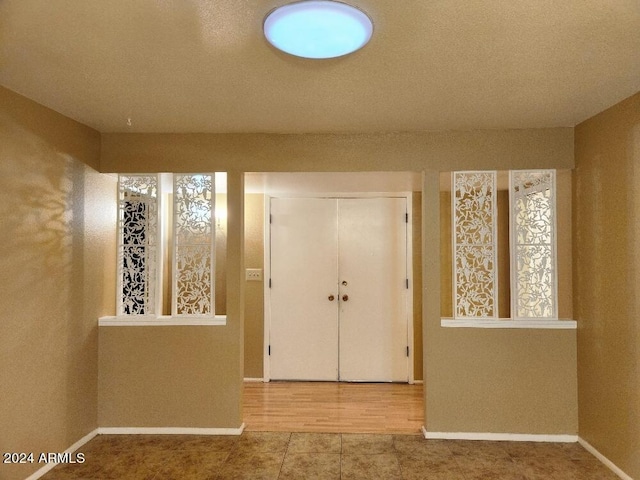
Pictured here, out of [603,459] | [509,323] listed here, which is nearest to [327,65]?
[509,323]

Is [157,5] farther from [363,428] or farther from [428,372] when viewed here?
[363,428]

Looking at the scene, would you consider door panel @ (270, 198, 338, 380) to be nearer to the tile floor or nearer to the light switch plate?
the light switch plate

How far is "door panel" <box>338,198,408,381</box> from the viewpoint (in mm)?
5137

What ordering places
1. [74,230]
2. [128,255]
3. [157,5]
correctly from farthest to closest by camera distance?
[128,255] → [74,230] → [157,5]

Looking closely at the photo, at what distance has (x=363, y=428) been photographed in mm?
3771

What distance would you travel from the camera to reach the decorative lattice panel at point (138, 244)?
3770 millimetres

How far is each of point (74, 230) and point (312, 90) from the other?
1996 mm

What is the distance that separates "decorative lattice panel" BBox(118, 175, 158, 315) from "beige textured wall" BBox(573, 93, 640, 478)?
3255mm

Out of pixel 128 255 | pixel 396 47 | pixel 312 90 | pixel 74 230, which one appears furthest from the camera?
pixel 128 255

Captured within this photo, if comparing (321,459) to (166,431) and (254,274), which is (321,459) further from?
(254,274)

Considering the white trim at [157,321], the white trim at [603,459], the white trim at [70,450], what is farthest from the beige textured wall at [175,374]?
the white trim at [603,459]

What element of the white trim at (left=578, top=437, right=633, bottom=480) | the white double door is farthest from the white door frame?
the white trim at (left=578, top=437, right=633, bottom=480)

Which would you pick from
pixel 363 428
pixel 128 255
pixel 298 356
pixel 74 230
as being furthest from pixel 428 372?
pixel 74 230

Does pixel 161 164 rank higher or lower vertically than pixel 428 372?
higher
